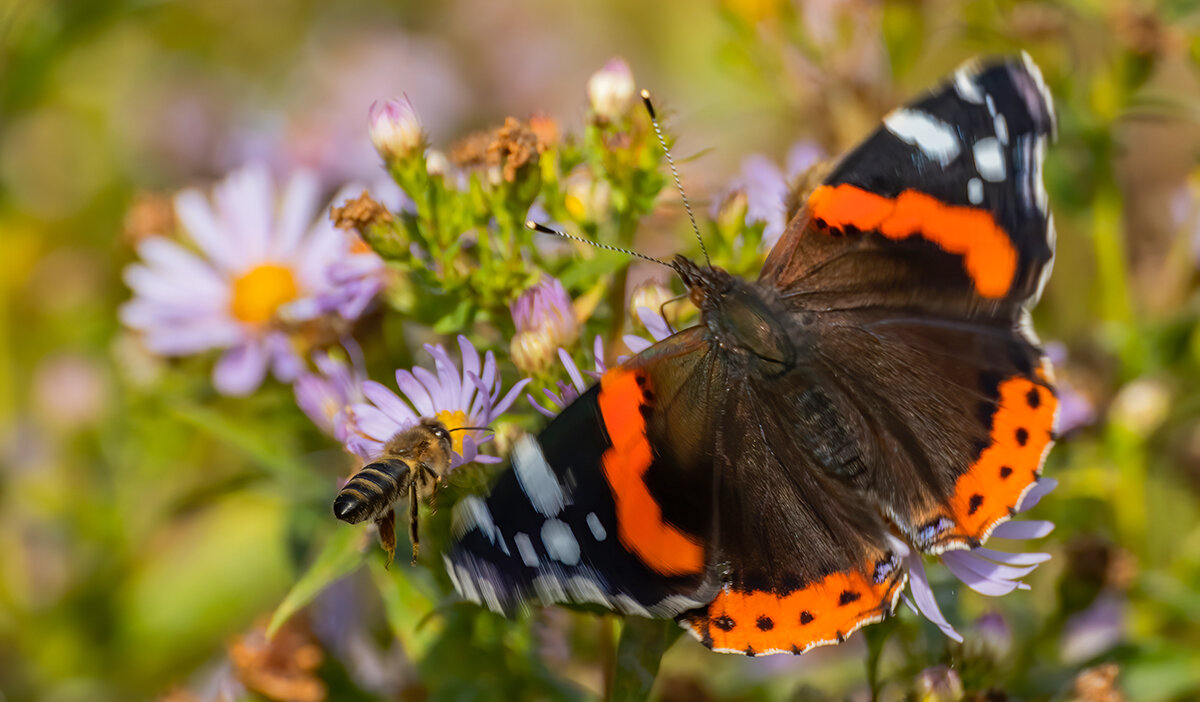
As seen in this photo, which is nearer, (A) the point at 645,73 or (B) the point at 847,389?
(B) the point at 847,389

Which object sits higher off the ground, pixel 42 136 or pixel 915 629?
pixel 42 136

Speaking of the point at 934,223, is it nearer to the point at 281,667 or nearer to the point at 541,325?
the point at 541,325

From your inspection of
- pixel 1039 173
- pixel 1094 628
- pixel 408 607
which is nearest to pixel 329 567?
pixel 408 607

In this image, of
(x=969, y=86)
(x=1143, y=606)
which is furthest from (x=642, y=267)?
(x=1143, y=606)

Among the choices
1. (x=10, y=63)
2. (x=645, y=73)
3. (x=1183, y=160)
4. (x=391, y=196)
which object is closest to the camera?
(x=391, y=196)

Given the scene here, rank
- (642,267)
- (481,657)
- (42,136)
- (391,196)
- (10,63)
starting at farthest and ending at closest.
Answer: (42,136) < (10,63) < (642,267) < (391,196) < (481,657)

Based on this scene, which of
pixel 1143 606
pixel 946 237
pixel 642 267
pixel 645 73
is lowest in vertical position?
pixel 1143 606

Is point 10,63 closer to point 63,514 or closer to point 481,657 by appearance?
point 63,514

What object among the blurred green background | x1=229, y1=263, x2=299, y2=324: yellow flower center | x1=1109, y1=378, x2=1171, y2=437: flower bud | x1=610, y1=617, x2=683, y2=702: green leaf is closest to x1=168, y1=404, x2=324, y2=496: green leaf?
the blurred green background
